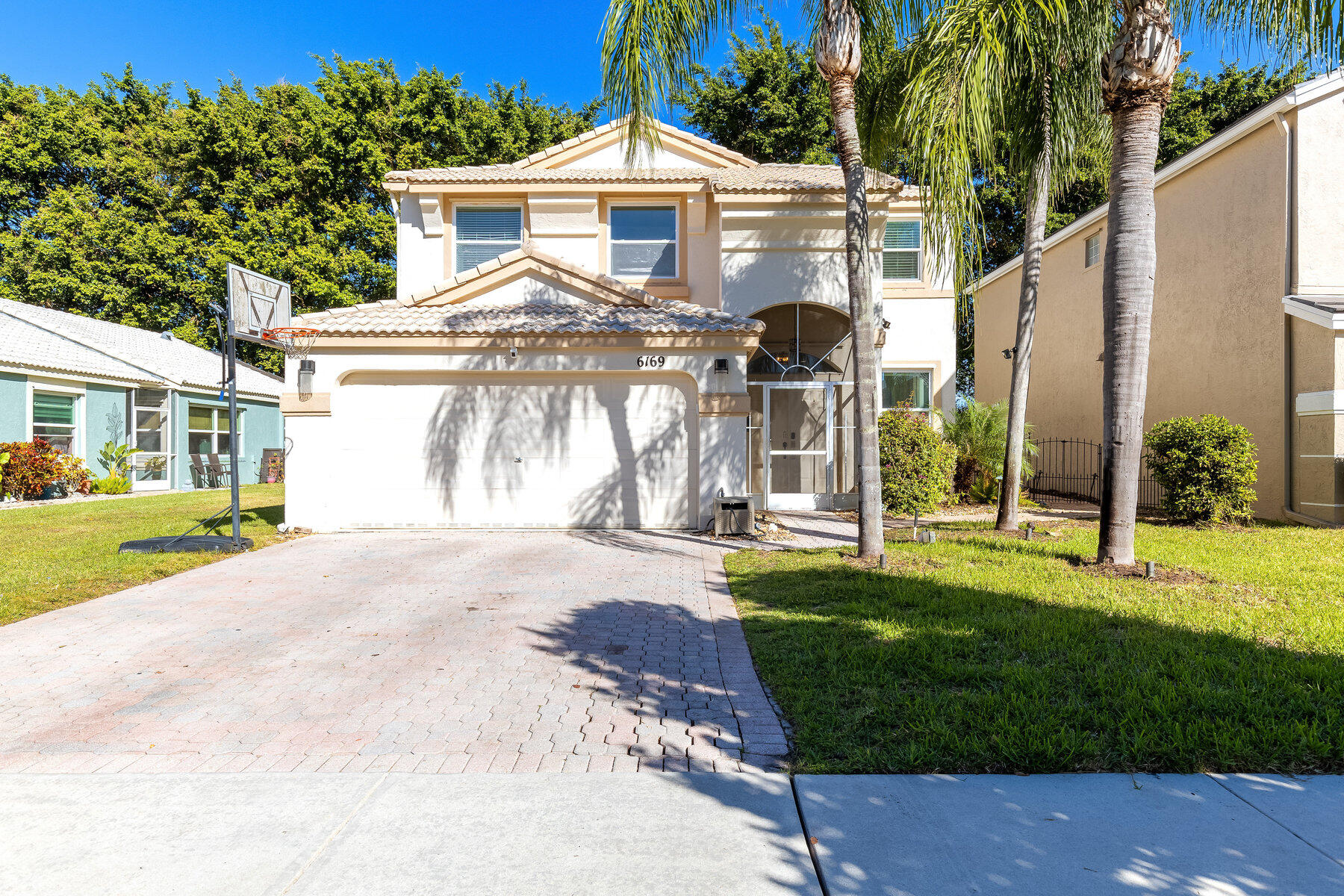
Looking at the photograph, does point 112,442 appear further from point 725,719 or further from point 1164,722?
point 1164,722

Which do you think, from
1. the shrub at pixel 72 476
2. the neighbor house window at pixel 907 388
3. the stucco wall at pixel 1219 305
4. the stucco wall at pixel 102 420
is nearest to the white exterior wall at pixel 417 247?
the shrub at pixel 72 476

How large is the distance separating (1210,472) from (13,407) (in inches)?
970

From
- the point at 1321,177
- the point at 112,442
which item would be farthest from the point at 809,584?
the point at 112,442

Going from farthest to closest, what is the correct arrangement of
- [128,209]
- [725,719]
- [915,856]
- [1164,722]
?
[128,209], [725,719], [1164,722], [915,856]

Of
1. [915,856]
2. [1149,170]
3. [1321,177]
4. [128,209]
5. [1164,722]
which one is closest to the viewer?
[915,856]

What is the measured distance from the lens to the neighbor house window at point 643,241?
16.0 meters

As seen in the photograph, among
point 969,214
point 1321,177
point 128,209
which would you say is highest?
point 128,209

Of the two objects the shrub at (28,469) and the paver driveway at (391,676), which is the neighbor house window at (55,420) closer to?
the shrub at (28,469)

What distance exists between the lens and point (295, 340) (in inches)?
458

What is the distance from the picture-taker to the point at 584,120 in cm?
2856

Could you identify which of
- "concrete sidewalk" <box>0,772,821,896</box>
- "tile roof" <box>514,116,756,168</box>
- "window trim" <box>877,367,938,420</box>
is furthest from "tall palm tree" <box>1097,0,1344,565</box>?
"tile roof" <box>514,116,756,168</box>

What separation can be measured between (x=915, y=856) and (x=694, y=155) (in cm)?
1666

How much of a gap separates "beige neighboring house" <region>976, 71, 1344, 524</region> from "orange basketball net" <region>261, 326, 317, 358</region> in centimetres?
1292

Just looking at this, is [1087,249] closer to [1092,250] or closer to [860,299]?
[1092,250]
